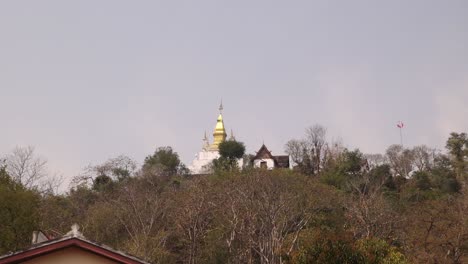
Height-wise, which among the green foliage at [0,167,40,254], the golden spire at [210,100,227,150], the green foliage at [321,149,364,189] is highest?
the golden spire at [210,100,227,150]

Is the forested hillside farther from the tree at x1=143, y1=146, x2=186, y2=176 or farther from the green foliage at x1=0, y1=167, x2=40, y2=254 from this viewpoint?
the tree at x1=143, y1=146, x2=186, y2=176

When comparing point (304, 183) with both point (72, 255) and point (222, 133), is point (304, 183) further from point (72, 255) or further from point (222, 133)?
point (222, 133)

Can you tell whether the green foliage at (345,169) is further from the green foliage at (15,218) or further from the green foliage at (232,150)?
the green foliage at (15,218)

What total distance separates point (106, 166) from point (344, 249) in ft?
135

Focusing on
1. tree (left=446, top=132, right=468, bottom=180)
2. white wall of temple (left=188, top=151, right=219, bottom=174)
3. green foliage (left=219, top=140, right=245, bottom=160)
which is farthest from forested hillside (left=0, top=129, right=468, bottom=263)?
white wall of temple (left=188, top=151, right=219, bottom=174)

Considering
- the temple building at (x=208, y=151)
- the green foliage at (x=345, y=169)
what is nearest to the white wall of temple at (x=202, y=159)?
the temple building at (x=208, y=151)

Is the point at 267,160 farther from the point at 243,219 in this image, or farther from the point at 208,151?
the point at 243,219

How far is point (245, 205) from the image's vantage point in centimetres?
3238

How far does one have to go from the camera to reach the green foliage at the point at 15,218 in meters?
20.9

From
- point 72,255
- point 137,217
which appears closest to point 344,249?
point 72,255

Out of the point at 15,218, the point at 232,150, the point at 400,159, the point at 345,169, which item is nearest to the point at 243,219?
the point at 15,218

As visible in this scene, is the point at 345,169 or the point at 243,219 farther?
the point at 345,169

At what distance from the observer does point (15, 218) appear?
845 inches

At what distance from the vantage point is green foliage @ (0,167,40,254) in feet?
68.4
